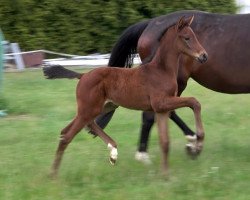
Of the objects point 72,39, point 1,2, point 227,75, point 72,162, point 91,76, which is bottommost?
point 72,39

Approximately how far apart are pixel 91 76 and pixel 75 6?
9.06 metres

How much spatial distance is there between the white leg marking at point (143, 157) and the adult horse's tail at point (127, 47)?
50.3 inches

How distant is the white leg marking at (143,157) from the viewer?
6.66 metres

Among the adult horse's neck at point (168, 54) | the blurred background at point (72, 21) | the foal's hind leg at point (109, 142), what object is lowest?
the blurred background at point (72, 21)

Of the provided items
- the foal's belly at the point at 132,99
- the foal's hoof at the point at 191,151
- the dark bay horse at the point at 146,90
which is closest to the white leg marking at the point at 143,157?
the foal's hoof at the point at 191,151

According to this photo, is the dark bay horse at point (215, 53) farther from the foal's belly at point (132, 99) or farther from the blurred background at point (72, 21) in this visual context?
the blurred background at point (72, 21)

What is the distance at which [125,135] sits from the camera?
805cm

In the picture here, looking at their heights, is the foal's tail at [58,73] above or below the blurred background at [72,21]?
above

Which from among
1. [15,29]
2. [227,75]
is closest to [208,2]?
[15,29]

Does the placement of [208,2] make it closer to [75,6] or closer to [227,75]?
→ [75,6]

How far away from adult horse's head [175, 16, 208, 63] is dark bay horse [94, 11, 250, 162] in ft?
3.30

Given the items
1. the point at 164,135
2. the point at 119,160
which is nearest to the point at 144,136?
the point at 119,160

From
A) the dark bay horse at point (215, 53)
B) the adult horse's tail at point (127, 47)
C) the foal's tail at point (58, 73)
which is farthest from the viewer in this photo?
the adult horse's tail at point (127, 47)

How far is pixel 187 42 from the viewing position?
18.7ft
